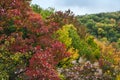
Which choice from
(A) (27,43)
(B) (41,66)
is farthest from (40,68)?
(A) (27,43)

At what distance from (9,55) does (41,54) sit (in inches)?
71.1

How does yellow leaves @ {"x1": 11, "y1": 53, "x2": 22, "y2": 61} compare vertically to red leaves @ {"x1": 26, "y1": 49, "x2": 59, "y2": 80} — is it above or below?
above

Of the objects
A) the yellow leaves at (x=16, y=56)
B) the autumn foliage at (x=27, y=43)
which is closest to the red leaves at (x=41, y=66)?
the autumn foliage at (x=27, y=43)

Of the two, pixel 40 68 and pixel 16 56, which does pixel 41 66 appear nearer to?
pixel 40 68

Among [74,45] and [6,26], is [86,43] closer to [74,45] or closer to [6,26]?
[74,45]

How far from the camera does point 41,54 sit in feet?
75.9

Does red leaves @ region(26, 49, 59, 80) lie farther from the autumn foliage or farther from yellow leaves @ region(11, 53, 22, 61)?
yellow leaves @ region(11, 53, 22, 61)

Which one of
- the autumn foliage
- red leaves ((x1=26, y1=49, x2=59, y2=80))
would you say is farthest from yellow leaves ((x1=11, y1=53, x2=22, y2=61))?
red leaves ((x1=26, y1=49, x2=59, y2=80))

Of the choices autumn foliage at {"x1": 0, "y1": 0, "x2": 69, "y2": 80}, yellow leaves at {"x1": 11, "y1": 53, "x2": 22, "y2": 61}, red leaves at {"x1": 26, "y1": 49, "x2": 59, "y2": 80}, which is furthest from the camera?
yellow leaves at {"x1": 11, "y1": 53, "x2": 22, "y2": 61}

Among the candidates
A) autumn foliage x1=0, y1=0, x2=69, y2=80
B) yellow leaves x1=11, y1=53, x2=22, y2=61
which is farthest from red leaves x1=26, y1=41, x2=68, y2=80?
yellow leaves x1=11, y1=53, x2=22, y2=61

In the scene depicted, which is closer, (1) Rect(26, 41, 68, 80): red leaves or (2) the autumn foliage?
(1) Rect(26, 41, 68, 80): red leaves

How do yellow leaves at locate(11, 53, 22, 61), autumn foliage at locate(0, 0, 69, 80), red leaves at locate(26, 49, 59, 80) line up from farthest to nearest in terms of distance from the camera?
yellow leaves at locate(11, 53, 22, 61) → autumn foliage at locate(0, 0, 69, 80) → red leaves at locate(26, 49, 59, 80)

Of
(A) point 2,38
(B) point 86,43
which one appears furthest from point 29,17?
(B) point 86,43

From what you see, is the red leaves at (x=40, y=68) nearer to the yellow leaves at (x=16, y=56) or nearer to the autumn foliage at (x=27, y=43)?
the autumn foliage at (x=27, y=43)
